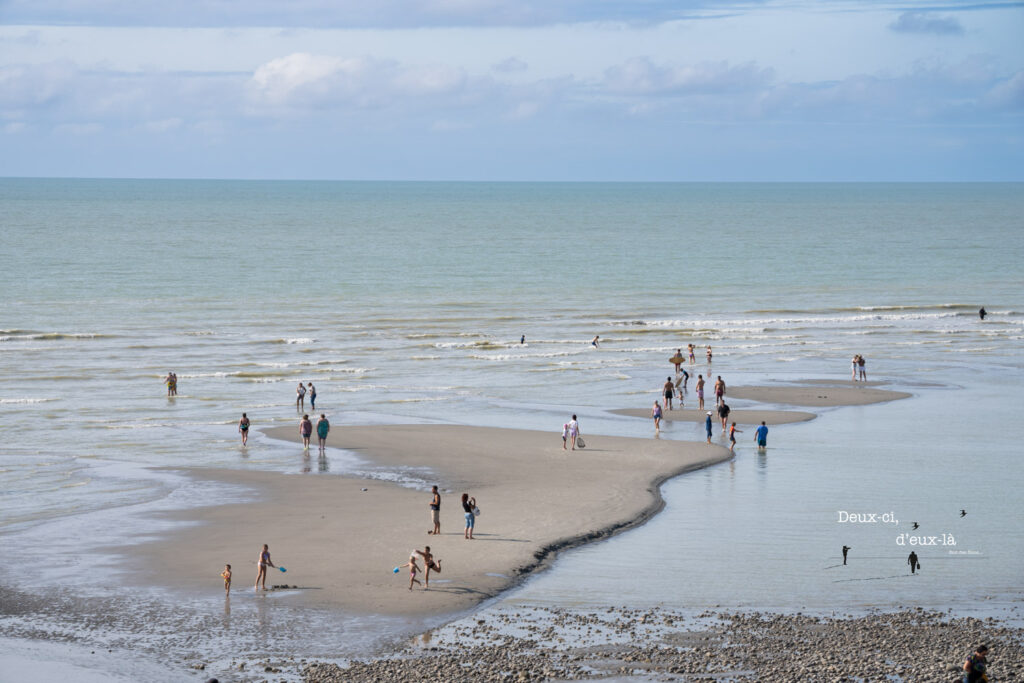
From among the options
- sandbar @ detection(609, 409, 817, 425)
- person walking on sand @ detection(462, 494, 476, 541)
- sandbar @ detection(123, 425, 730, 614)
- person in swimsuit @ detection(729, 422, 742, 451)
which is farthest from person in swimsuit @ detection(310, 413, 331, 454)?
person in swimsuit @ detection(729, 422, 742, 451)

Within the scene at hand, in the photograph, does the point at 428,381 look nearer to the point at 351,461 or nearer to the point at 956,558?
the point at 351,461

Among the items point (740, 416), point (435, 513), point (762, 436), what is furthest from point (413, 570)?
point (740, 416)

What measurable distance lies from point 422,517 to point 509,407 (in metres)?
15.7

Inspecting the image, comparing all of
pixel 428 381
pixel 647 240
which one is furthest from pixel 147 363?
pixel 647 240

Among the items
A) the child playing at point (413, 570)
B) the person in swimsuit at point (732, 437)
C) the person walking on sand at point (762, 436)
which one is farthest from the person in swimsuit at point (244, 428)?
the person walking on sand at point (762, 436)

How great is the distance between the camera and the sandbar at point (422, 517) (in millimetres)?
22047

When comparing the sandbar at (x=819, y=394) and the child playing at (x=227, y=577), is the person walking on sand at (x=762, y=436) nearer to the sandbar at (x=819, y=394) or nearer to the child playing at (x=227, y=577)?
the sandbar at (x=819, y=394)

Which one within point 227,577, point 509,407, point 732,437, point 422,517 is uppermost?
point 509,407

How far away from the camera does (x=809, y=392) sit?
44031 millimetres

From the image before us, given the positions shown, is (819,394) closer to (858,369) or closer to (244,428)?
(858,369)

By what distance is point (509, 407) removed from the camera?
4216 cm

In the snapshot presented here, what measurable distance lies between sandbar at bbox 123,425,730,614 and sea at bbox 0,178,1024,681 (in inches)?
28.7

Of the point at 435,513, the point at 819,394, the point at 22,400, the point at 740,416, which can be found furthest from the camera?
the point at 22,400

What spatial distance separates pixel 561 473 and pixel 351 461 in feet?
20.8
